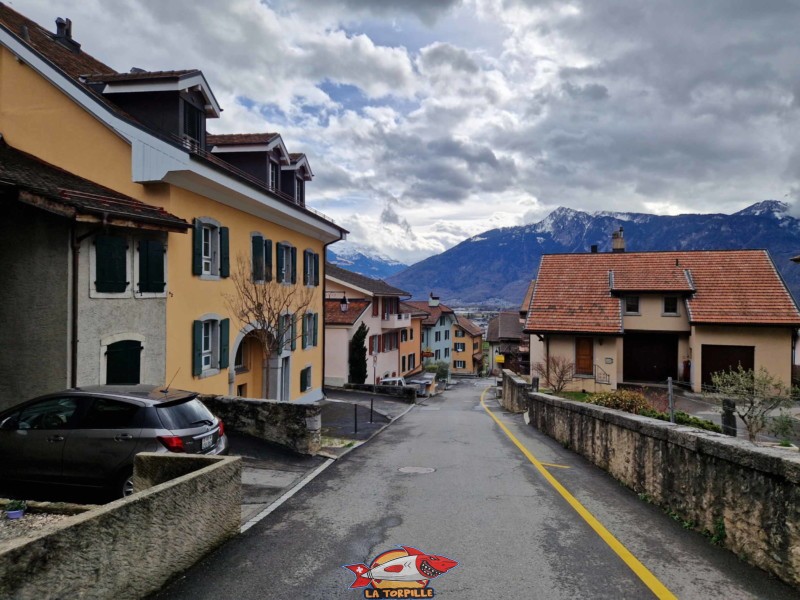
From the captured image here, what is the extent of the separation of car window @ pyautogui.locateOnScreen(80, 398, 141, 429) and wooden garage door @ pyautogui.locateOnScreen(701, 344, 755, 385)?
2571cm

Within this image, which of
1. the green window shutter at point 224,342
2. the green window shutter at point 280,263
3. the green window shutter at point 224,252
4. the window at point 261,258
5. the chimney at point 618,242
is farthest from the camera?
the chimney at point 618,242

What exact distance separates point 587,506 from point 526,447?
236 inches

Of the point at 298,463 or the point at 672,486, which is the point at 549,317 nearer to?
the point at 298,463

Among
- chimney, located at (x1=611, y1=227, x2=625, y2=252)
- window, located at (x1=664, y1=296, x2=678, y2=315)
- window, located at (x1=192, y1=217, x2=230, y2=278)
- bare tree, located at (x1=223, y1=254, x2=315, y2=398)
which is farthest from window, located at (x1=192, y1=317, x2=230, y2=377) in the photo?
chimney, located at (x1=611, y1=227, x2=625, y2=252)

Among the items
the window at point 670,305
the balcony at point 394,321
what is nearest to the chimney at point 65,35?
the window at point 670,305

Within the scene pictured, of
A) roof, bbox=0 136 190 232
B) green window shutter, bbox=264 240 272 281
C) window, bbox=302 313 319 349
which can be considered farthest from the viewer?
window, bbox=302 313 319 349

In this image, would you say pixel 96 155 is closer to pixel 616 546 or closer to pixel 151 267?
pixel 151 267

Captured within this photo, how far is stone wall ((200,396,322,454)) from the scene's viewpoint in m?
11.7

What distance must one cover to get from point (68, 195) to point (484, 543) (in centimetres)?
938

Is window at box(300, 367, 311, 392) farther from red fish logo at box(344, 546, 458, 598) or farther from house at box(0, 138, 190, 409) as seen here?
red fish logo at box(344, 546, 458, 598)

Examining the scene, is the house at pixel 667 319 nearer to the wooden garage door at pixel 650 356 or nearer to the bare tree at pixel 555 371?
the wooden garage door at pixel 650 356

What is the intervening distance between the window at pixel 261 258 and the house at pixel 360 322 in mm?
16165

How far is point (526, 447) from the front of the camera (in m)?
13.5

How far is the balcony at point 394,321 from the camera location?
4281 cm
